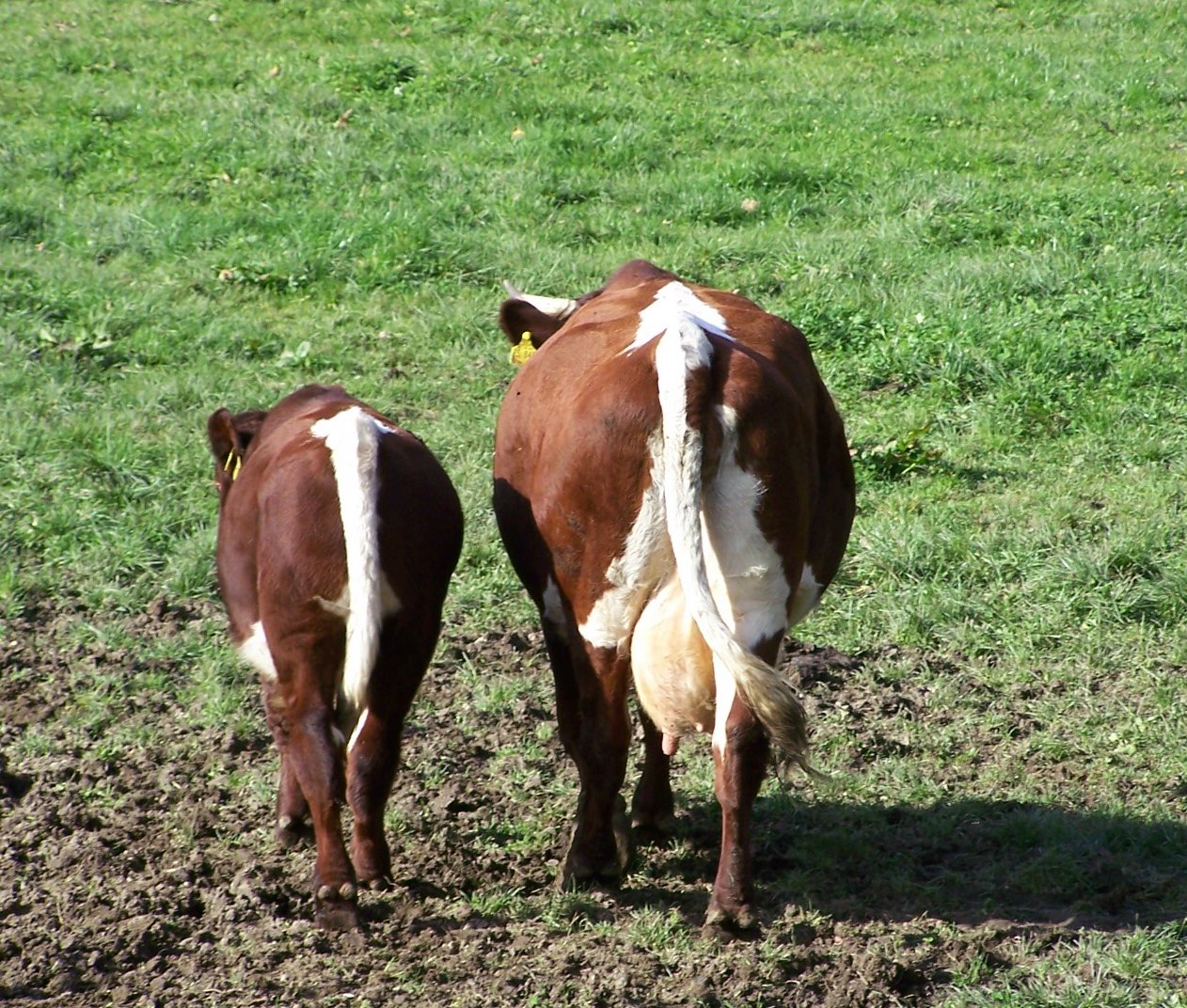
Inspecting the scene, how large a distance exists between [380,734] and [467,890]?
25.3 inches

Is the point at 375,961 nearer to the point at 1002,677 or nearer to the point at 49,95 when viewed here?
the point at 1002,677

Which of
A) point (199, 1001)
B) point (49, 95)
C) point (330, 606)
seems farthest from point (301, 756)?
point (49, 95)

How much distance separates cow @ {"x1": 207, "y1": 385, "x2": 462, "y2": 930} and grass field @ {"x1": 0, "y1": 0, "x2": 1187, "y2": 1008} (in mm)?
425

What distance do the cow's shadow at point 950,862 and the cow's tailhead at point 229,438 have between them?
190 cm

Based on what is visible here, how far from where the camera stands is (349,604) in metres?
4.14

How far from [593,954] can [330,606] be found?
3.84ft

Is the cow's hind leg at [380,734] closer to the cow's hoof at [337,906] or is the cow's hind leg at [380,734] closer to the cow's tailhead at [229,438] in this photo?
the cow's hoof at [337,906]

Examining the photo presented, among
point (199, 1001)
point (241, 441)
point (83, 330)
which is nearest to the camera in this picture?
point (199, 1001)

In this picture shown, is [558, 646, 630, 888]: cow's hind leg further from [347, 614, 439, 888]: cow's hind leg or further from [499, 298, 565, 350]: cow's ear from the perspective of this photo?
[499, 298, 565, 350]: cow's ear

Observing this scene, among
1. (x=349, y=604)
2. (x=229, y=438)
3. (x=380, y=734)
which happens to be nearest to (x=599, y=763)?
(x=380, y=734)

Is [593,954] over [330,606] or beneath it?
beneath

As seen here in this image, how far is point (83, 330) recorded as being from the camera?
8.63 metres

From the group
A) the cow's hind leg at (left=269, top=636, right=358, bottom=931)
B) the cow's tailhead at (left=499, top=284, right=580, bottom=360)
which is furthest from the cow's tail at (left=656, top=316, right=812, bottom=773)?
the cow's tailhead at (left=499, top=284, right=580, bottom=360)

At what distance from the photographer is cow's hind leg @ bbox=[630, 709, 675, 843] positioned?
15.9 feet
